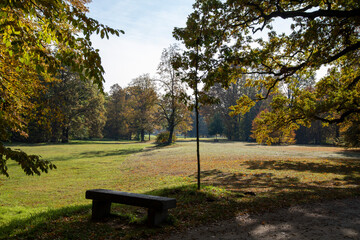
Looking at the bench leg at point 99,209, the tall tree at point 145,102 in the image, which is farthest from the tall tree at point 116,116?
the bench leg at point 99,209

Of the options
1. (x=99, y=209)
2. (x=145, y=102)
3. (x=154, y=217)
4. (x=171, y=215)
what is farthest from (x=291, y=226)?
(x=145, y=102)

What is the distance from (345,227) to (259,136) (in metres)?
10.3

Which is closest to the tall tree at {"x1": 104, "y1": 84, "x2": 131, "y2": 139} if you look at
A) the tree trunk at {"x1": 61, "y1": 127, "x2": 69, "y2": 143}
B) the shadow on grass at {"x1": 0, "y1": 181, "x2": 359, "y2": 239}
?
the tree trunk at {"x1": 61, "y1": 127, "x2": 69, "y2": 143}

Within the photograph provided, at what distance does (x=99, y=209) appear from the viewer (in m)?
5.48

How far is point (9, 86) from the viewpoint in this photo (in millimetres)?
6059

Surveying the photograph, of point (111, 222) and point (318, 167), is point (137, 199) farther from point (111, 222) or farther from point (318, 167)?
point (318, 167)

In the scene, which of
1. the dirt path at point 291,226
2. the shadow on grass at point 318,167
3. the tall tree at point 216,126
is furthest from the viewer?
the tall tree at point 216,126

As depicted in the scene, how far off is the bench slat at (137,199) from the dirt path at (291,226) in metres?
0.60

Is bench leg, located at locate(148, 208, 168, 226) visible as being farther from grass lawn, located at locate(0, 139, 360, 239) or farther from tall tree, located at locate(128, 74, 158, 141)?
tall tree, located at locate(128, 74, 158, 141)

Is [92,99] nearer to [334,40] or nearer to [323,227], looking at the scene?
[334,40]

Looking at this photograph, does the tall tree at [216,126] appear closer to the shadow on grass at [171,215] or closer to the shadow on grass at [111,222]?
the shadow on grass at [171,215]

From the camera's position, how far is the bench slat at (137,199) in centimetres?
473

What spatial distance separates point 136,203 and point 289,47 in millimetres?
11828

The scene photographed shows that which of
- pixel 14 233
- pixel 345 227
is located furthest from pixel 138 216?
pixel 345 227
